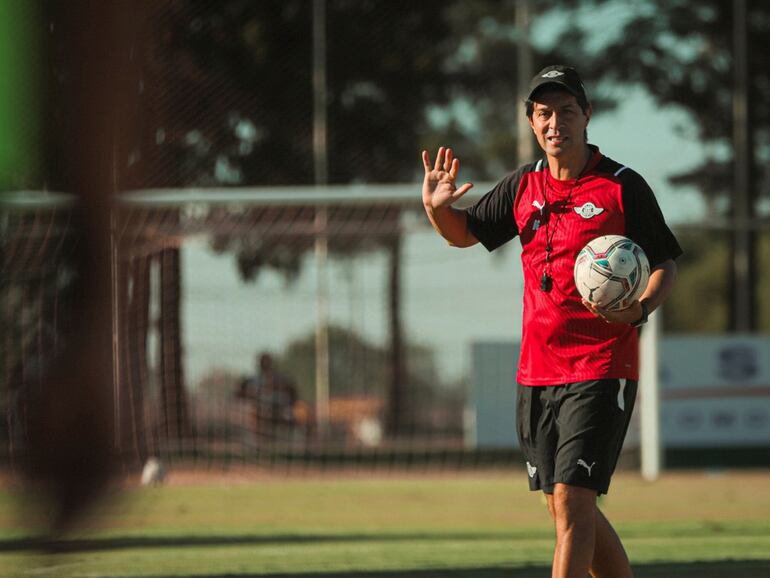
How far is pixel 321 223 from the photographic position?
19688mm

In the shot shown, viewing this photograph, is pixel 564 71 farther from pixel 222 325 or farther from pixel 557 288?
pixel 222 325

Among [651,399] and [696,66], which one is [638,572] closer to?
[651,399]

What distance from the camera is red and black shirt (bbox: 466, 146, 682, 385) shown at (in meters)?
Answer: 5.34

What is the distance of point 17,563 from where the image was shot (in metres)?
7.28

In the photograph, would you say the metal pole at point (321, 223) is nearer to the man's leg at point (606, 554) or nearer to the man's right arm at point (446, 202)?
the man's right arm at point (446, 202)

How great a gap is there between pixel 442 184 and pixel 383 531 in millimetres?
5534

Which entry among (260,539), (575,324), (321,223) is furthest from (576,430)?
(321,223)

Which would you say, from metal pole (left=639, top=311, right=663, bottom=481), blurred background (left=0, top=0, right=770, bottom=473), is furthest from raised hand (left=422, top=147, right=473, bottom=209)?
metal pole (left=639, top=311, right=663, bottom=481)

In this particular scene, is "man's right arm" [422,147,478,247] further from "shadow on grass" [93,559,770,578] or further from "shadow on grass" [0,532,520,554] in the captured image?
"shadow on grass" [0,532,520,554]

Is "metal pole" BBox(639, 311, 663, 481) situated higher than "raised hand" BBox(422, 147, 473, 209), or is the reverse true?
"raised hand" BBox(422, 147, 473, 209)

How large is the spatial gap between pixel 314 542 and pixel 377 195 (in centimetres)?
881

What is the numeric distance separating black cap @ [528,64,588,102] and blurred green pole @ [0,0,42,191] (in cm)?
216

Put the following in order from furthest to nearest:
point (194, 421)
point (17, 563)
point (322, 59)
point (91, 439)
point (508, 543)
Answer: point (322, 59)
point (194, 421)
point (508, 543)
point (17, 563)
point (91, 439)

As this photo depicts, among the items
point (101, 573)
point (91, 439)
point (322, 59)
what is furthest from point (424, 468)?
point (91, 439)
